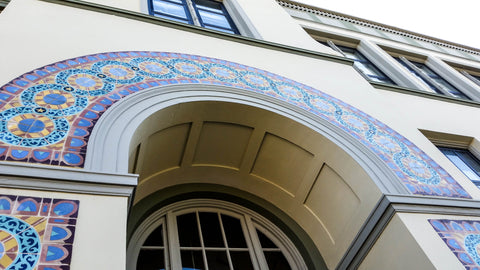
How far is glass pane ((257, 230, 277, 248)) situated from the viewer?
5.02 m

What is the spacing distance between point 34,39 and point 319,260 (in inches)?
151

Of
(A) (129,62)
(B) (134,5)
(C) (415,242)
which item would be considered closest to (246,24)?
(B) (134,5)

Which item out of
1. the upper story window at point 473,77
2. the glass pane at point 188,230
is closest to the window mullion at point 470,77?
the upper story window at point 473,77

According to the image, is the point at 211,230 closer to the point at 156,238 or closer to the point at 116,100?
the point at 156,238

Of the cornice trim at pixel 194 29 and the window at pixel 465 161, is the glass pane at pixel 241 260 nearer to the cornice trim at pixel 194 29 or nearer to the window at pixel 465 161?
the cornice trim at pixel 194 29

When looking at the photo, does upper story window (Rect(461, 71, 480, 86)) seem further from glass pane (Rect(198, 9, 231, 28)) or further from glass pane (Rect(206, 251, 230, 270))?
glass pane (Rect(206, 251, 230, 270))

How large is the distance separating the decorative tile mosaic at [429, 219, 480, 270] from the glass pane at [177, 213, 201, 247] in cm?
236

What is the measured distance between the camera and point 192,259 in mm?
4438

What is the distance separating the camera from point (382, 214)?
393cm

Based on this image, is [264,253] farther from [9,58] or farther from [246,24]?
[246,24]

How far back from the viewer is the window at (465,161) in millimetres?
6083

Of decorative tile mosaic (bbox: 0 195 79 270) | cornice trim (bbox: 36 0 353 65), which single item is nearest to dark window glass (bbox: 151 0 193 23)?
cornice trim (bbox: 36 0 353 65)

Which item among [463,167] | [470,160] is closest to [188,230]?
[463,167]

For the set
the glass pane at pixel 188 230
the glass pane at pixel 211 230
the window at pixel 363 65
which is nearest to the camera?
the glass pane at pixel 188 230
